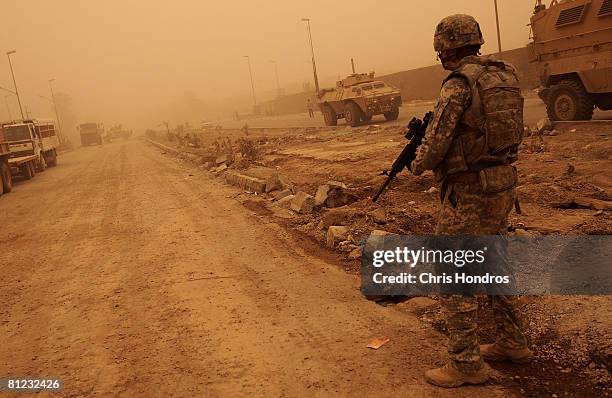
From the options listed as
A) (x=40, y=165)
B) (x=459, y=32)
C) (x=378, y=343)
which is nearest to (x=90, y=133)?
(x=40, y=165)

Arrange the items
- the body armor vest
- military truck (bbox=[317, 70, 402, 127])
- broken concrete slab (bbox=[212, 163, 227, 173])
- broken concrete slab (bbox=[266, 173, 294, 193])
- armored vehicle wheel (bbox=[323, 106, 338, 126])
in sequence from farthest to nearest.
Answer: armored vehicle wheel (bbox=[323, 106, 338, 126]), military truck (bbox=[317, 70, 402, 127]), broken concrete slab (bbox=[212, 163, 227, 173]), broken concrete slab (bbox=[266, 173, 294, 193]), the body armor vest

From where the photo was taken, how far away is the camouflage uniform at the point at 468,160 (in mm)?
2381

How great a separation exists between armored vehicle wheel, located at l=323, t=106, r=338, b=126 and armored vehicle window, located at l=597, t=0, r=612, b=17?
12.1 m

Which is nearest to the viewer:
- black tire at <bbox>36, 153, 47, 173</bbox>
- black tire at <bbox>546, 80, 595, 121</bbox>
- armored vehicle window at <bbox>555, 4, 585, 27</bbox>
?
armored vehicle window at <bbox>555, 4, 585, 27</bbox>

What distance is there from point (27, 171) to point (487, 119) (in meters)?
18.5

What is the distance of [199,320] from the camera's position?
12.5 feet

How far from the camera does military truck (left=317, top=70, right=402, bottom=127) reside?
18188 millimetres

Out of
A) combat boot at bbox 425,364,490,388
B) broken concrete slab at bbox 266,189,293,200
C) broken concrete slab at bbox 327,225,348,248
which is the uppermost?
broken concrete slab at bbox 266,189,293,200

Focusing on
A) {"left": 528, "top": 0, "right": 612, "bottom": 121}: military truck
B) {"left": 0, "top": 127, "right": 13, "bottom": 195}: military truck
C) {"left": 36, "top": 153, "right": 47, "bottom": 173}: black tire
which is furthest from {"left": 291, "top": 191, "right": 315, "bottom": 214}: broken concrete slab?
{"left": 36, "top": 153, "right": 47, "bottom": 173}: black tire

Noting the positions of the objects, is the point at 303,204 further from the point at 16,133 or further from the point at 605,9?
the point at 16,133

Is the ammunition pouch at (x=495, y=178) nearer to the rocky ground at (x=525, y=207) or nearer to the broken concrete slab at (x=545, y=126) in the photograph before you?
the rocky ground at (x=525, y=207)

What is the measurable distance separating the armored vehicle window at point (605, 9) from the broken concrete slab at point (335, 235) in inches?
309

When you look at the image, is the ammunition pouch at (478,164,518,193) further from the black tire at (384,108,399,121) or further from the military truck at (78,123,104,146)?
the military truck at (78,123,104,146)

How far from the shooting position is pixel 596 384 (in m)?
2.49
